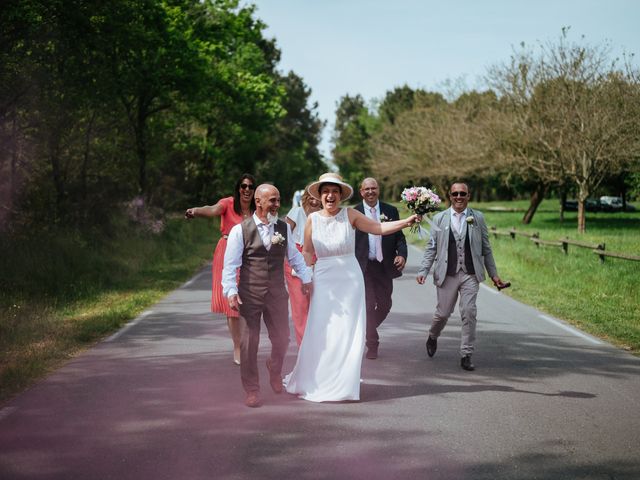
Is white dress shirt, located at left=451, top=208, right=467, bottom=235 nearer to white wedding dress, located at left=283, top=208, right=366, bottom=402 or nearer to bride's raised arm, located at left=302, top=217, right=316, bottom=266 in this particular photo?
white wedding dress, located at left=283, top=208, right=366, bottom=402

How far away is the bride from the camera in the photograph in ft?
21.8

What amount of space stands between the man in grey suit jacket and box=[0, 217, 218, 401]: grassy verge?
162 inches

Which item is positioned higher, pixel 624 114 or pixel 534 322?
pixel 624 114

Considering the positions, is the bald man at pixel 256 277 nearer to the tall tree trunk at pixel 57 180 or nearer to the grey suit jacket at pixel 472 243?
the grey suit jacket at pixel 472 243

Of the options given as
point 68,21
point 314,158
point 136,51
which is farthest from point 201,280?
point 314,158

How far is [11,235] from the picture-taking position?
17047 millimetres

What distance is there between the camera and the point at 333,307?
6.84 m

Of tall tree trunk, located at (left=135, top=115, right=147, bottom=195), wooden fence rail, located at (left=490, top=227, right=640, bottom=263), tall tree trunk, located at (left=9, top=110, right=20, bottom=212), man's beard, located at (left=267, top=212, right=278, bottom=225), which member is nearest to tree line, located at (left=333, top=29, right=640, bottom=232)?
wooden fence rail, located at (left=490, top=227, right=640, bottom=263)

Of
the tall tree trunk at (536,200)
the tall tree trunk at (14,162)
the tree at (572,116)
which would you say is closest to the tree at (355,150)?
the tall tree trunk at (536,200)

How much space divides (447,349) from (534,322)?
2.73 m

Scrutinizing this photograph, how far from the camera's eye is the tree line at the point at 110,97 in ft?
53.1

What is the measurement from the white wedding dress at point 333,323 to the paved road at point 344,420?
7.0 inches

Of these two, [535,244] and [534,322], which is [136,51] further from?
[534,322]

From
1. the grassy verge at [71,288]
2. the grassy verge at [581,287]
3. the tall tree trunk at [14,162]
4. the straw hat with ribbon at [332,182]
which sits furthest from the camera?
the tall tree trunk at [14,162]
